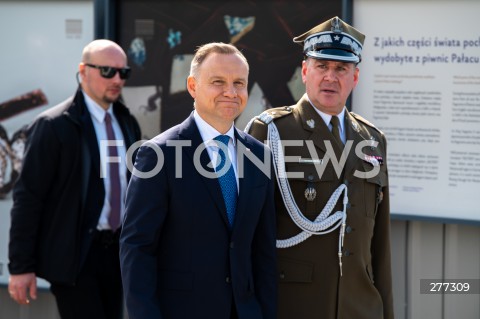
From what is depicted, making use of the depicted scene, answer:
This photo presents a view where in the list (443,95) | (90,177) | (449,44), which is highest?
(449,44)

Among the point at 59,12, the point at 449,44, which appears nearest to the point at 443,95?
the point at 449,44

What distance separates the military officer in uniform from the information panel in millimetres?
918

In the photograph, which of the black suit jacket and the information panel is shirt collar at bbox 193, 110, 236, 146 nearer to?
the black suit jacket

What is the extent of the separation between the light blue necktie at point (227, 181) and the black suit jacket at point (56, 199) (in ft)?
4.67

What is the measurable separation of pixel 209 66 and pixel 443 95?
1.87 meters

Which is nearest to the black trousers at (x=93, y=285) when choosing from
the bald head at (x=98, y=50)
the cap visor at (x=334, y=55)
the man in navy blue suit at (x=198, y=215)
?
the bald head at (x=98, y=50)

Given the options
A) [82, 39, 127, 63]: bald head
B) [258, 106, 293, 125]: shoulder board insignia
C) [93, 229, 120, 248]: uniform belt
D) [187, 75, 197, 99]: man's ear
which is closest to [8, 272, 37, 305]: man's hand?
[93, 229, 120, 248]: uniform belt

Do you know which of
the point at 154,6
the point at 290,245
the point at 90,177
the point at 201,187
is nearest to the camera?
the point at 201,187

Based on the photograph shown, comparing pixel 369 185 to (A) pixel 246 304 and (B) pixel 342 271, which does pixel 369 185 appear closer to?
(B) pixel 342 271

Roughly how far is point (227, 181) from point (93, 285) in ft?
5.20

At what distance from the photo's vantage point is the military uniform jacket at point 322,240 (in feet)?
11.4

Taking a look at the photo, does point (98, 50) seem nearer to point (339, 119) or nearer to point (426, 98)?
point (339, 119)

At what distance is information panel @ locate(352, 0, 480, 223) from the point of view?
434 cm

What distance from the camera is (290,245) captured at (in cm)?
346
